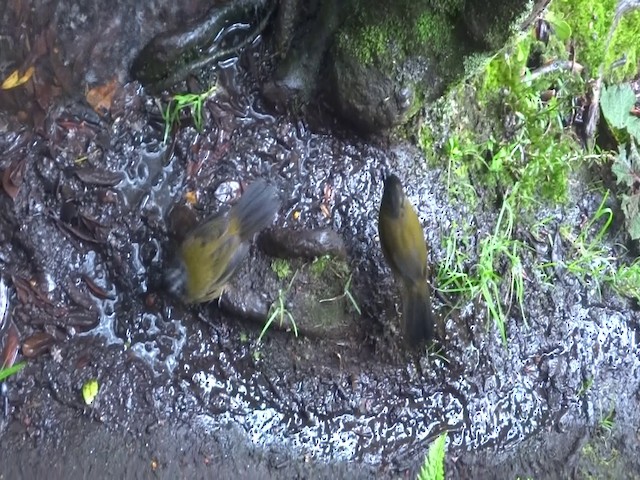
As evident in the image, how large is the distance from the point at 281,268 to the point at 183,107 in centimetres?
88

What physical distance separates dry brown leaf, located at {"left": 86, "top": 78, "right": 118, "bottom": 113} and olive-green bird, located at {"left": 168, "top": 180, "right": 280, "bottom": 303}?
2.41 ft

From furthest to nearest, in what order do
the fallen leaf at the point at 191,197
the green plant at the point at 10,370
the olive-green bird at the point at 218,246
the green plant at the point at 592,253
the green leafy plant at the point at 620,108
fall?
the green leafy plant at the point at 620,108
the green plant at the point at 592,253
the fallen leaf at the point at 191,197
the olive-green bird at the point at 218,246
the green plant at the point at 10,370

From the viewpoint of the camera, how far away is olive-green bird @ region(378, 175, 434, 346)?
3.18 meters

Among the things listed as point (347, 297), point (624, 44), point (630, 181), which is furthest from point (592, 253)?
point (347, 297)

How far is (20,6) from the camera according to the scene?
3.20 meters

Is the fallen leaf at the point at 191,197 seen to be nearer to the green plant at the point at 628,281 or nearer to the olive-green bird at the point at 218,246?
the olive-green bird at the point at 218,246

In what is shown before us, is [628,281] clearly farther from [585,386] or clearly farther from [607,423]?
[607,423]

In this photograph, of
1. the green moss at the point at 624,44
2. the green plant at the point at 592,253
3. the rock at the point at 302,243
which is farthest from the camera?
the green moss at the point at 624,44

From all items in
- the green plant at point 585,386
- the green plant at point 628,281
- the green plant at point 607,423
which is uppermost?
the green plant at point 628,281

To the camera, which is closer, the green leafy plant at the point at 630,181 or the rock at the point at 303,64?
the rock at the point at 303,64

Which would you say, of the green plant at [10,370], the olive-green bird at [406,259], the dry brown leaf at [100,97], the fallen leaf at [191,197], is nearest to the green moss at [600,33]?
the olive-green bird at [406,259]

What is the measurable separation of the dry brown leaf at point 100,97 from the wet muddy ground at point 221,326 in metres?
0.02

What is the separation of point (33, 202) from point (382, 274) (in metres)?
1.59

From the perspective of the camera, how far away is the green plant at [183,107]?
3379mm
